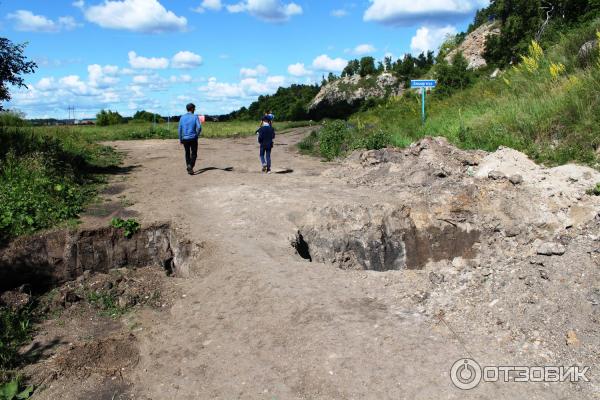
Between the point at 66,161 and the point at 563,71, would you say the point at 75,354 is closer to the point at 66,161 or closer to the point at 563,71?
the point at 66,161

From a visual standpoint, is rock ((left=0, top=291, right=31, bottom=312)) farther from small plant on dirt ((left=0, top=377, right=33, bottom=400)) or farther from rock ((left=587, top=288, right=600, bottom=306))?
rock ((left=587, top=288, right=600, bottom=306))

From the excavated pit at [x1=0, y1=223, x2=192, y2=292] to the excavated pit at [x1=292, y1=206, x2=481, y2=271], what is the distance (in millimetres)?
2129

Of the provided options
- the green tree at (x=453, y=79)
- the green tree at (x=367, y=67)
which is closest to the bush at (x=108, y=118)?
the green tree at (x=367, y=67)

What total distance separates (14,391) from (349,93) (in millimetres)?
42700

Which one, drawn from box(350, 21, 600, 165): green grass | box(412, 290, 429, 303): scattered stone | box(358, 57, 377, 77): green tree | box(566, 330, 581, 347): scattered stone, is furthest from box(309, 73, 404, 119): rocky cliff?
box(566, 330, 581, 347): scattered stone

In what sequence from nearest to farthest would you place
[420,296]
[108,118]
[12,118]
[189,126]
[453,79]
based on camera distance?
[420,296] < [189,126] < [453,79] < [12,118] < [108,118]

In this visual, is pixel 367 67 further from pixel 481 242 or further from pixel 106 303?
pixel 106 303

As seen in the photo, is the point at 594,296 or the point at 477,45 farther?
the point at 477,45

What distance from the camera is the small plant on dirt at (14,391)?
14.0ft

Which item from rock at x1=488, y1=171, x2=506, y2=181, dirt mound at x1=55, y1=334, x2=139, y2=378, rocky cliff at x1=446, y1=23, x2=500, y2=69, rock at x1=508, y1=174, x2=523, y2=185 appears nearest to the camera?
dirt mound at x1=55, y1=334, x2=139, y2=378

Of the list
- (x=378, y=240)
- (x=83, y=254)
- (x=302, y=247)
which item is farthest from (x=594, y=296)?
(x=83, y=254)

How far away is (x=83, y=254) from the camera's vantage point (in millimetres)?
7789

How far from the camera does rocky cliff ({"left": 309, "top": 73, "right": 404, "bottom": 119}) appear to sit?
41.3 meters

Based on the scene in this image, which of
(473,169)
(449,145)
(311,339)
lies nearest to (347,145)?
(449,145)
